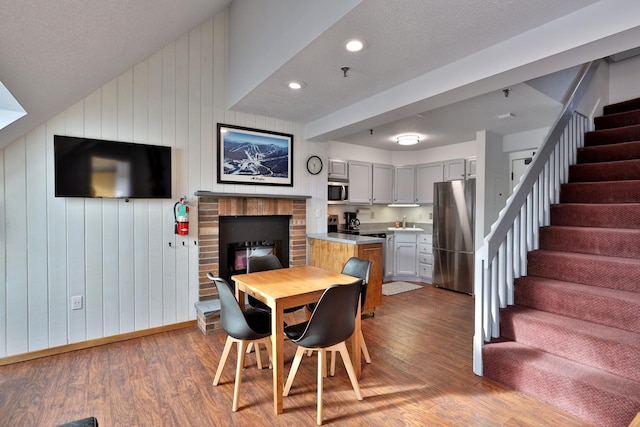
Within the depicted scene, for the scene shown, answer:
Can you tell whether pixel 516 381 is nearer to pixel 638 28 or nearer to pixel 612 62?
pixel 638 28

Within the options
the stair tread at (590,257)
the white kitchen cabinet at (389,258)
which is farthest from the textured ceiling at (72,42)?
the white kitchen cabinet at (389,258)

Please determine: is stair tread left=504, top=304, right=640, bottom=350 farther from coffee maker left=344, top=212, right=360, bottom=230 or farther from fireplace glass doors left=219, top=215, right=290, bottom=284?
coffee maker left=344, top=212, right=360, bottom=230

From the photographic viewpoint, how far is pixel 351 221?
17.9 feet

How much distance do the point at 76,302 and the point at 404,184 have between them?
203 inches

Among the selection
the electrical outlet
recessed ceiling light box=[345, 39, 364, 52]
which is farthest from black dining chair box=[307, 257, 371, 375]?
the electrical outlet

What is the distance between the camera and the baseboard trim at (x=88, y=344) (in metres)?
2.59

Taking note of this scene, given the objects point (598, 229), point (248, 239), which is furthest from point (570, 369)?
point (248, 239)

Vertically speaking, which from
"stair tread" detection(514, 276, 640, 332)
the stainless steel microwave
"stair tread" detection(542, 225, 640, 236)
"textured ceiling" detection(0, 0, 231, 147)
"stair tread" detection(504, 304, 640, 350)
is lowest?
"stair tread" detection(504, 304, 640, 350)

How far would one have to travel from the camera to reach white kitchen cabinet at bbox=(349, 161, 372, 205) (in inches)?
209

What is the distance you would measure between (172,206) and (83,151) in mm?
895

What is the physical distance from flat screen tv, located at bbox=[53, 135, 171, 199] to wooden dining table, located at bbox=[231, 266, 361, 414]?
1.44 metres

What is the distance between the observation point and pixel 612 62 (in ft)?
13.3

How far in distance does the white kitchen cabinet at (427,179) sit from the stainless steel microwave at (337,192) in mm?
1535

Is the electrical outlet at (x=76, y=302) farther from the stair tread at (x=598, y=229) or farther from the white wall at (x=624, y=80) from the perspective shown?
the white wall at (x=624, y=80)
